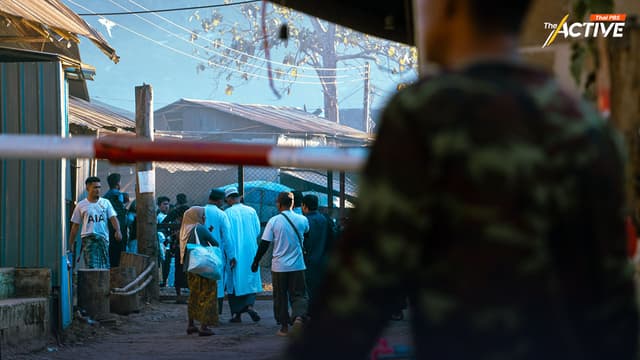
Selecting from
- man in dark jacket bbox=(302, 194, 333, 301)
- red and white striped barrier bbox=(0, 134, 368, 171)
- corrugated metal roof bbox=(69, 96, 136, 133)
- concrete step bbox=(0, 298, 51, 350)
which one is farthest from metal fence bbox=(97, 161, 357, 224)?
red and white striped barrier bbox=(0, 134, 368, 171)

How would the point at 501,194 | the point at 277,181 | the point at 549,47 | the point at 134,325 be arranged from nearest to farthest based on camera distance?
the point at 501,194 → the point at 549,47 → the point at 134,325 → the point at 277,181

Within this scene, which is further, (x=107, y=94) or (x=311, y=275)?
(x=107, y=94)

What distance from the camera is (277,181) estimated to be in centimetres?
2442

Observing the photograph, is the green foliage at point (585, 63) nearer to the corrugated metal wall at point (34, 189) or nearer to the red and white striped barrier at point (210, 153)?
the red and white striped barrier at point (210, 153)

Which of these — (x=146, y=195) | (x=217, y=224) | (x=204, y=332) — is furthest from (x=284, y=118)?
(x=204, y=332)

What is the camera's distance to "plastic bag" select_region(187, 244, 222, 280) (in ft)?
38.1

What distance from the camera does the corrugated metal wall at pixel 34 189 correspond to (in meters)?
10.2

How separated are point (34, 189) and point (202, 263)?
2.10 m

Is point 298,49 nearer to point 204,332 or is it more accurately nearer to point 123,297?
point 123,297

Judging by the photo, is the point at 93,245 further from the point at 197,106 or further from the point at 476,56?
the point at 197,106

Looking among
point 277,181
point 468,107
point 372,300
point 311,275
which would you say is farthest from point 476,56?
point 277,181

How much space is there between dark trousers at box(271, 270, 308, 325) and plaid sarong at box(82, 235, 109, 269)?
2.50 metres

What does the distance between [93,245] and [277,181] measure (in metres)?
10.9

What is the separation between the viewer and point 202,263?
457 inches
